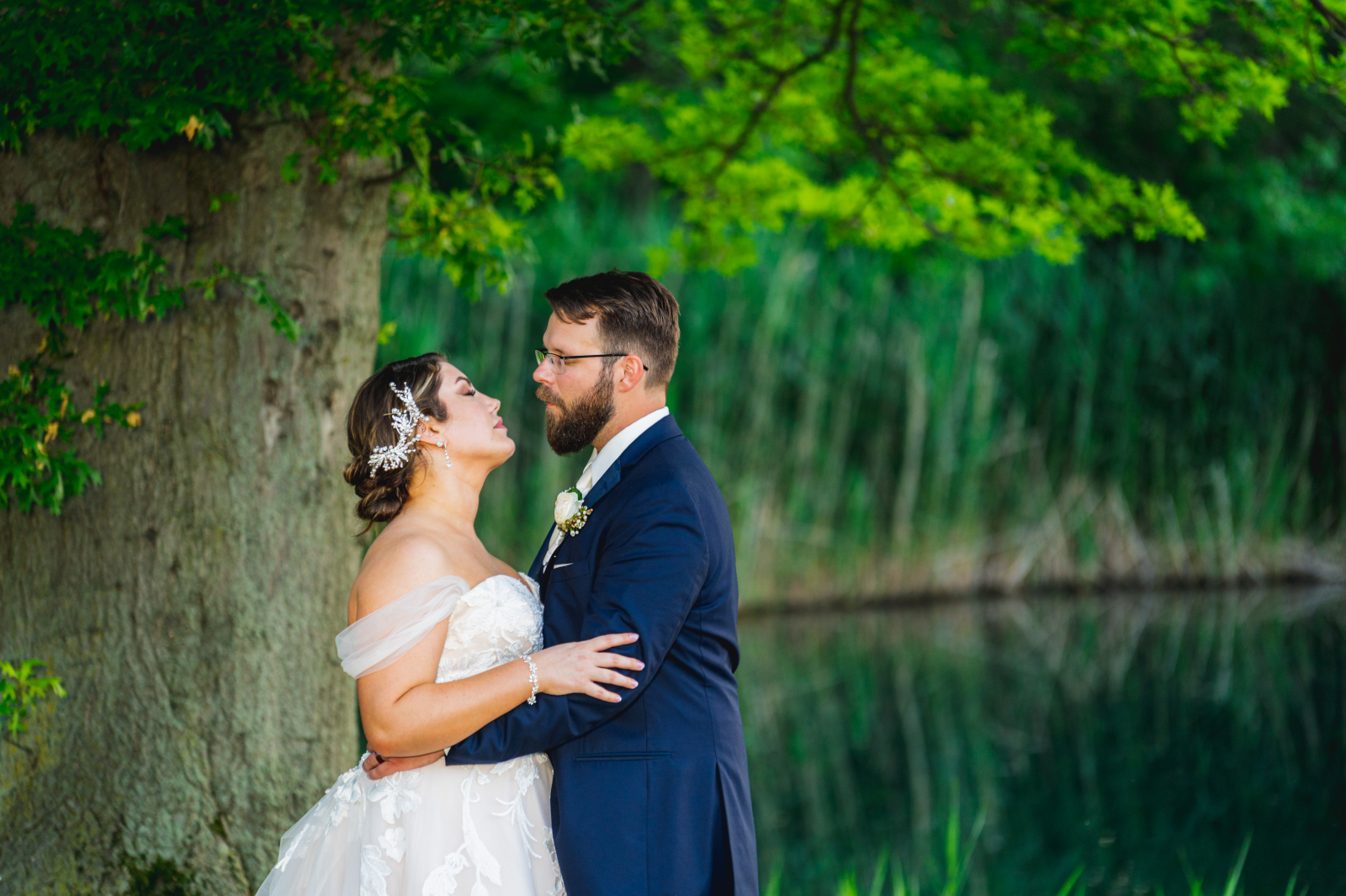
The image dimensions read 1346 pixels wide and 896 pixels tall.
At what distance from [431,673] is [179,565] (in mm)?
1353

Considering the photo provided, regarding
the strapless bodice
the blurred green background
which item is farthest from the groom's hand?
the blurred green background

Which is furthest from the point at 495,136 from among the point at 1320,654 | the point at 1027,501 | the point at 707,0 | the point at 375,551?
the point at 375,551

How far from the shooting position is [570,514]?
219cm

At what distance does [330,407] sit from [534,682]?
154 centimetres

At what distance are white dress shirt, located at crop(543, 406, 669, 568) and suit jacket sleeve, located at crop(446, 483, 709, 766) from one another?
17cm

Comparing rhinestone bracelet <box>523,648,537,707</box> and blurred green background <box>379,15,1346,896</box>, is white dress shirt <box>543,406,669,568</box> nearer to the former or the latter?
rhinestone bracelet <box>523,648,537,707</box>

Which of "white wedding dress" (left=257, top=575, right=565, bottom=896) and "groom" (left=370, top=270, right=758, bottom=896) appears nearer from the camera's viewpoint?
"groom" (left=370, top=270, right=758, bottom=896)

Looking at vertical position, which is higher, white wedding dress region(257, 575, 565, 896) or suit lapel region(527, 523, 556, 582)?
suit lapel region(527, 523, 556, 582)

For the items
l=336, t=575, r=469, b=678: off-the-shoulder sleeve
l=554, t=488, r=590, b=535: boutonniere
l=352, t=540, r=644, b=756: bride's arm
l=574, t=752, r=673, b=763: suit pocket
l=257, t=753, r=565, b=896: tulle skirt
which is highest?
l=554, t=488, r=590, b=535: boutonniere

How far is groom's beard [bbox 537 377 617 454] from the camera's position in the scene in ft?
7.39

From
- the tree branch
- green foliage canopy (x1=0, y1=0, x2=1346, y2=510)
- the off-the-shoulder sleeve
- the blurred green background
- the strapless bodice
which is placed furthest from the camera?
the blurred green background

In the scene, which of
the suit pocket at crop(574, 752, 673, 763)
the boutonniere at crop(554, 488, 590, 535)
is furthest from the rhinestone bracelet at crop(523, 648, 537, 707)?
the boutonniere at crop(554, 488, 590, 535)

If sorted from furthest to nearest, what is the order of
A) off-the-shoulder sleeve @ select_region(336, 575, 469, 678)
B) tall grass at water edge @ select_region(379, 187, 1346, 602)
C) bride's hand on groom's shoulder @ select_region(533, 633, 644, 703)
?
1. tall grass at water edge @ select_region(379, 187, 1346, 602)
2. off-the-shoulder sleeve @ select_region(336, 575, 469, 678)
3. bride's hand on groom's shoulder @ select_region(533, 633, 644, 703)

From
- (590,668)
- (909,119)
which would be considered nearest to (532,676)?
(590,668)
